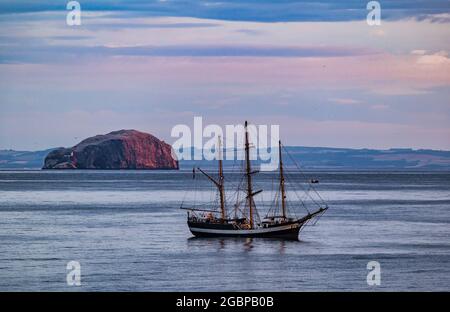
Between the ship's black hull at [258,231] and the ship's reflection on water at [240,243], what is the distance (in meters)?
0.42

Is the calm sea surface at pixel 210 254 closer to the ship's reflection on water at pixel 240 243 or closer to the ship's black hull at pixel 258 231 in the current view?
the ship's reflection on water at pixel 240 243

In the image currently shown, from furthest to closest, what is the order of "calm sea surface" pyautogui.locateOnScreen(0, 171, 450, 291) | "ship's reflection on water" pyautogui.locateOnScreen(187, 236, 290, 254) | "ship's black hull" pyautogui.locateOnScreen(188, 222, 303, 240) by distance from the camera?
"ship's black hull" pyautogui.locateOnScreen(188, 222, 303, 240), "ship's reflection on water" pyautogui.locateOnScreen(187, 236, 290, 254), "calm sea surface" pyautogui.locateOnScreen(0, 171, 450, 291)

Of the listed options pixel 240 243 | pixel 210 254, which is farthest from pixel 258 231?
pixel 210 254

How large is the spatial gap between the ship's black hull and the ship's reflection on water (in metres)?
0.42

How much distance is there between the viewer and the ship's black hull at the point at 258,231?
65.5 m

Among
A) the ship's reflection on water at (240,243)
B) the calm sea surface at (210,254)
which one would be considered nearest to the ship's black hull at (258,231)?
the ship's reflection on water at (240,243)

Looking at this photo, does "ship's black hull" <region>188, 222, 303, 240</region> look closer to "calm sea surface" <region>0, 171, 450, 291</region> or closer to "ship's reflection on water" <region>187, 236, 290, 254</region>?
"ship's reflection on water" <region>187, 236, 290, 254</region>

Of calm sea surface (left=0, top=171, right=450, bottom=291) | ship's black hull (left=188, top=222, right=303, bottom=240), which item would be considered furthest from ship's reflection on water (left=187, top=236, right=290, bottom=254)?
ship's black hull (left=188, top=222, right=303, bottom=240)

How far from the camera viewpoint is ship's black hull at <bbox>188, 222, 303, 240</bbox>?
65500 mm

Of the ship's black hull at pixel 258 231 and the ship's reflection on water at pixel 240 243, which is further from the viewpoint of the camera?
the ship's black hull at pixel 258 231
